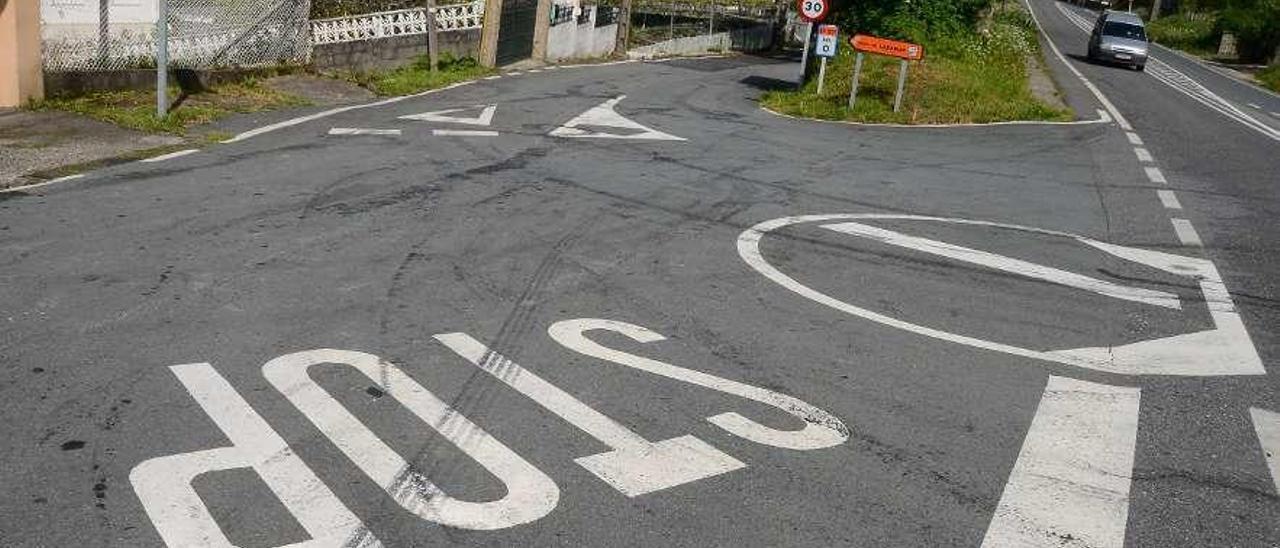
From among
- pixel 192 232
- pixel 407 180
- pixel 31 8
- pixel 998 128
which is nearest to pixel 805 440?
pixel 192 232

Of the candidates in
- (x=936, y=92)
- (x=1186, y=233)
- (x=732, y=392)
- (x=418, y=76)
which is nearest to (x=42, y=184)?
(x=732, y=392)

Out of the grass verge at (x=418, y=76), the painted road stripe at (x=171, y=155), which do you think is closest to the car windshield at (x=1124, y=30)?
the grass verge at (x=418, y=76)

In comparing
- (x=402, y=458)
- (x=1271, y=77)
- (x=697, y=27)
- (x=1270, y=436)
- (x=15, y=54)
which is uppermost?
(x=1271, y=77)

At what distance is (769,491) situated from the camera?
437cm

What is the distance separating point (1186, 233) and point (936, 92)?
10.9 m

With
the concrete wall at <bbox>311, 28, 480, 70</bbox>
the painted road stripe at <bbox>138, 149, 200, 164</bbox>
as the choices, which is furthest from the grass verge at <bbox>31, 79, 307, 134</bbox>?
the concrete wall at <bbox>311, 28, 480, 70</bbox>

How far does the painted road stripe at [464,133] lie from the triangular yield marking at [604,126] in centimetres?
85

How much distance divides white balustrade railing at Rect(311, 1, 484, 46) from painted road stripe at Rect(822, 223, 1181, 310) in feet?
46.3

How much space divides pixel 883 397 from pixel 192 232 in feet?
18.0

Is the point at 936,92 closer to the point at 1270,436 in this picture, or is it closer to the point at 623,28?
the point at 1270,436

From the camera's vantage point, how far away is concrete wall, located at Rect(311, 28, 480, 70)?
20578mm

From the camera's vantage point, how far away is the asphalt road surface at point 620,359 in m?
4.18

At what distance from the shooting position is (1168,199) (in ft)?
38.7

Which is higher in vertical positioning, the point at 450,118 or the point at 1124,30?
the point at 1124,30
